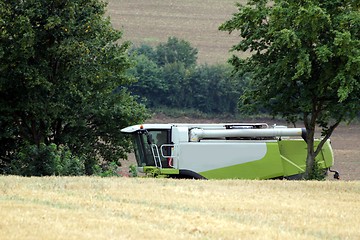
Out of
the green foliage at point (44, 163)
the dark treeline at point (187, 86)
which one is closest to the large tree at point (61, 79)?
the green foliage at point (44, 163)

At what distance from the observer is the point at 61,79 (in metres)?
37.8

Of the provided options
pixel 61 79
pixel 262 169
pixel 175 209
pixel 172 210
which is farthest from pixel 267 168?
pixel 172 210

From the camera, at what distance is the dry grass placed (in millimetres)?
14039

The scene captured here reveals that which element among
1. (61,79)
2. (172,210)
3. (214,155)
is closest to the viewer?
(172,210)

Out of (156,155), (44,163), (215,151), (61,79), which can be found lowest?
(44,163)

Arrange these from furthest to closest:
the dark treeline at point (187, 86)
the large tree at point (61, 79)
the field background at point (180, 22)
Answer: the field background at point (180, 22)
the dark treeline at point (187, 86)
the large tree at point (61, 79)

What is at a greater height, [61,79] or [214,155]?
[61,79]

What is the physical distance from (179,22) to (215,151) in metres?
68.2

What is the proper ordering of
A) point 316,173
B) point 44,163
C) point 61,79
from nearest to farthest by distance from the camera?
point 44,163
point 316,173
point 61,79

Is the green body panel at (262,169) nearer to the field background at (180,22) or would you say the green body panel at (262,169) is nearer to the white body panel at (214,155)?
the white body panel at (214,155)

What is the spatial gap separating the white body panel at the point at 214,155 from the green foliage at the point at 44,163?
12.6 ft

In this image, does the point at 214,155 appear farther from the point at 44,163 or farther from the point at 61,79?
the point at 61,79

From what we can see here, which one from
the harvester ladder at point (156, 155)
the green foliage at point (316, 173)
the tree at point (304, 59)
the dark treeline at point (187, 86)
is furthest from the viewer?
the dark treeline at point (187, 86)

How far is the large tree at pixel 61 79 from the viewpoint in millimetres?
35875
